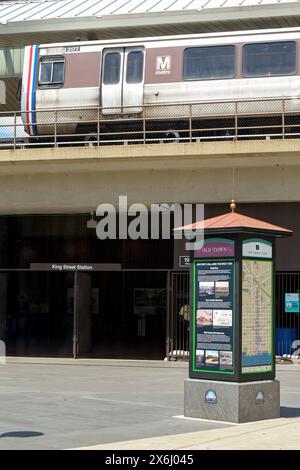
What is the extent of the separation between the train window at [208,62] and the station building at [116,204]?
7.22 ft

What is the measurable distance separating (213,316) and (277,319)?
11.2m

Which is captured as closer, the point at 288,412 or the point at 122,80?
the point at 288,412

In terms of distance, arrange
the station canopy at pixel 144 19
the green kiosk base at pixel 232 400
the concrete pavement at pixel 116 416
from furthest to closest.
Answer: the station canopy at pixel 144 19 → the green kiosk base at pixel 232 400 → the concrete pavement at pixel 116 416

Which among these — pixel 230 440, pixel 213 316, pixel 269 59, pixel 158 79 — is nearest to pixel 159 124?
pixel 158 79

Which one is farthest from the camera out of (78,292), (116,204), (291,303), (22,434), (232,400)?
(78,292)

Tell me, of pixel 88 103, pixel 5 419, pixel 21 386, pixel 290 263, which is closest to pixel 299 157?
pixel 290 263

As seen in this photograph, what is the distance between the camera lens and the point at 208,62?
21875 mm

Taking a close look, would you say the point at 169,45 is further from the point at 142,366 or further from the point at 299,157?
the point at 142,366

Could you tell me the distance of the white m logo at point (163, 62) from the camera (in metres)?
22.2

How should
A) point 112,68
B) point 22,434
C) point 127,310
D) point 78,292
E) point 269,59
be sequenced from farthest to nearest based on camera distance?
point 127,310, point 78,292, point 112,68, point 269,59, point 22,434

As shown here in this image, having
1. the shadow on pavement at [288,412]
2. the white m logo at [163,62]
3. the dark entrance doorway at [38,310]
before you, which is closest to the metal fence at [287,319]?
the white m logo at [163,62]

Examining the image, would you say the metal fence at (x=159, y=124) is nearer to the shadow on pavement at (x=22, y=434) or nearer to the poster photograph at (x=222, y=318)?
the poster photograph at (x=222, y=318)

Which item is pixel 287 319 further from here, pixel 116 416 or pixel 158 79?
pixel 116 416

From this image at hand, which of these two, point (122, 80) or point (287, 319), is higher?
point (122, 80)
